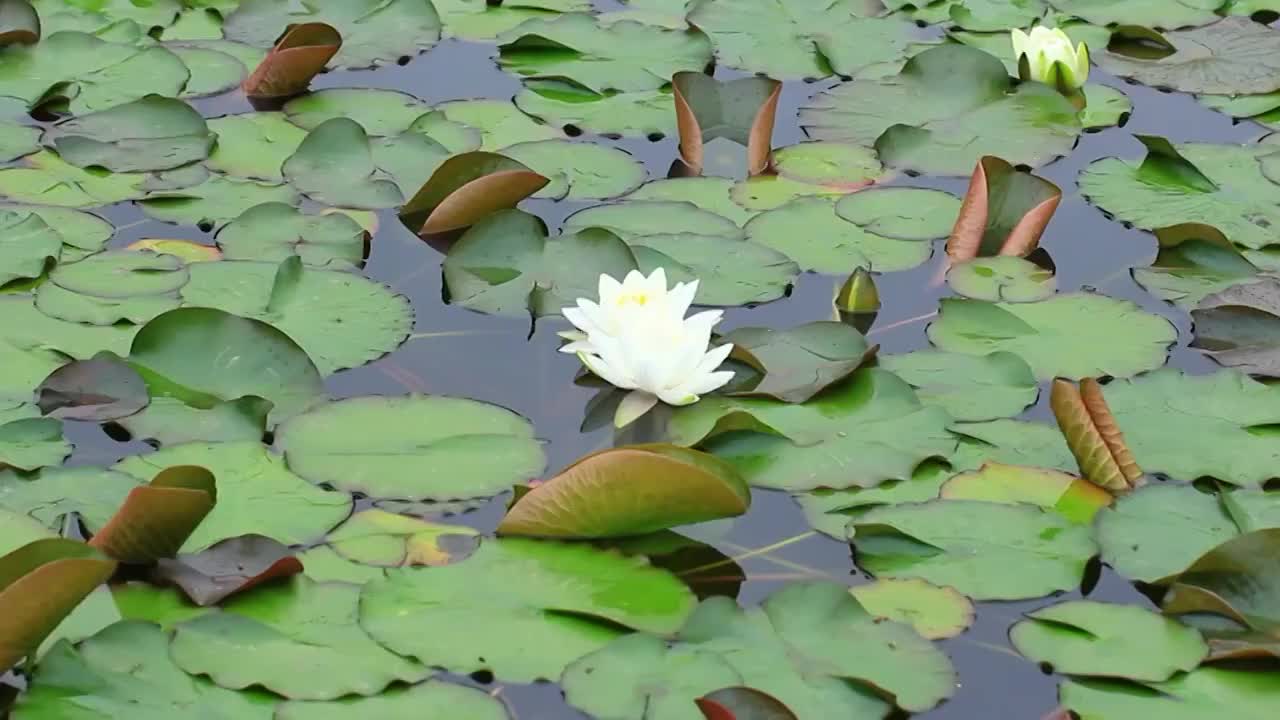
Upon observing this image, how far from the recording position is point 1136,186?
3402 millimetres

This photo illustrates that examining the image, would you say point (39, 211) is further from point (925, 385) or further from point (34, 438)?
point (925, 385)

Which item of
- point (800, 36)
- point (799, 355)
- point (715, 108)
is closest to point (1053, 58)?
point (800, 36)

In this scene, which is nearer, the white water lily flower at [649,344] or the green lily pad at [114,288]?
the white water lily flower at [649,344]

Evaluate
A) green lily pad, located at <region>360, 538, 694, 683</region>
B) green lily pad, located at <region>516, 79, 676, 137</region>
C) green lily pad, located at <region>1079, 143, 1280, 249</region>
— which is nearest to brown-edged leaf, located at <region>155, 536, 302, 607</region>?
green lily pad, located at <region>360, 538, 694, 683</region>

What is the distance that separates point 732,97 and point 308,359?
132 cm

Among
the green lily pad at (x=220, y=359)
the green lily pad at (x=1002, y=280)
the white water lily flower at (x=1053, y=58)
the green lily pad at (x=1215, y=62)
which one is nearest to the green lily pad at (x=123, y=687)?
the green lily pad at (x=220, y=359)

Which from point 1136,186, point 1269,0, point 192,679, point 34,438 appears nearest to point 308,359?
point 34,438

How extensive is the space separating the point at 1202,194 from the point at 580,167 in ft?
4.03

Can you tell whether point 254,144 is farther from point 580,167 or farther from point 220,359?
point 220,359

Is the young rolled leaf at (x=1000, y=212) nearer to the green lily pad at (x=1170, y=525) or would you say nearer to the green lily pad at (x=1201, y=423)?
the green lily pad at (x=1201, y=423)

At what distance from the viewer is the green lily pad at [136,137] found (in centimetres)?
337

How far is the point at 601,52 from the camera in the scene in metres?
3.93

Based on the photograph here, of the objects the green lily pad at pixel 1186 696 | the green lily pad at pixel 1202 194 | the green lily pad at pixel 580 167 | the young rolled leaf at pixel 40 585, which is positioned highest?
the young rolled leaf at pixel 40 585

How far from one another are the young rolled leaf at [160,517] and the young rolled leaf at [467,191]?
1040 millimetres
